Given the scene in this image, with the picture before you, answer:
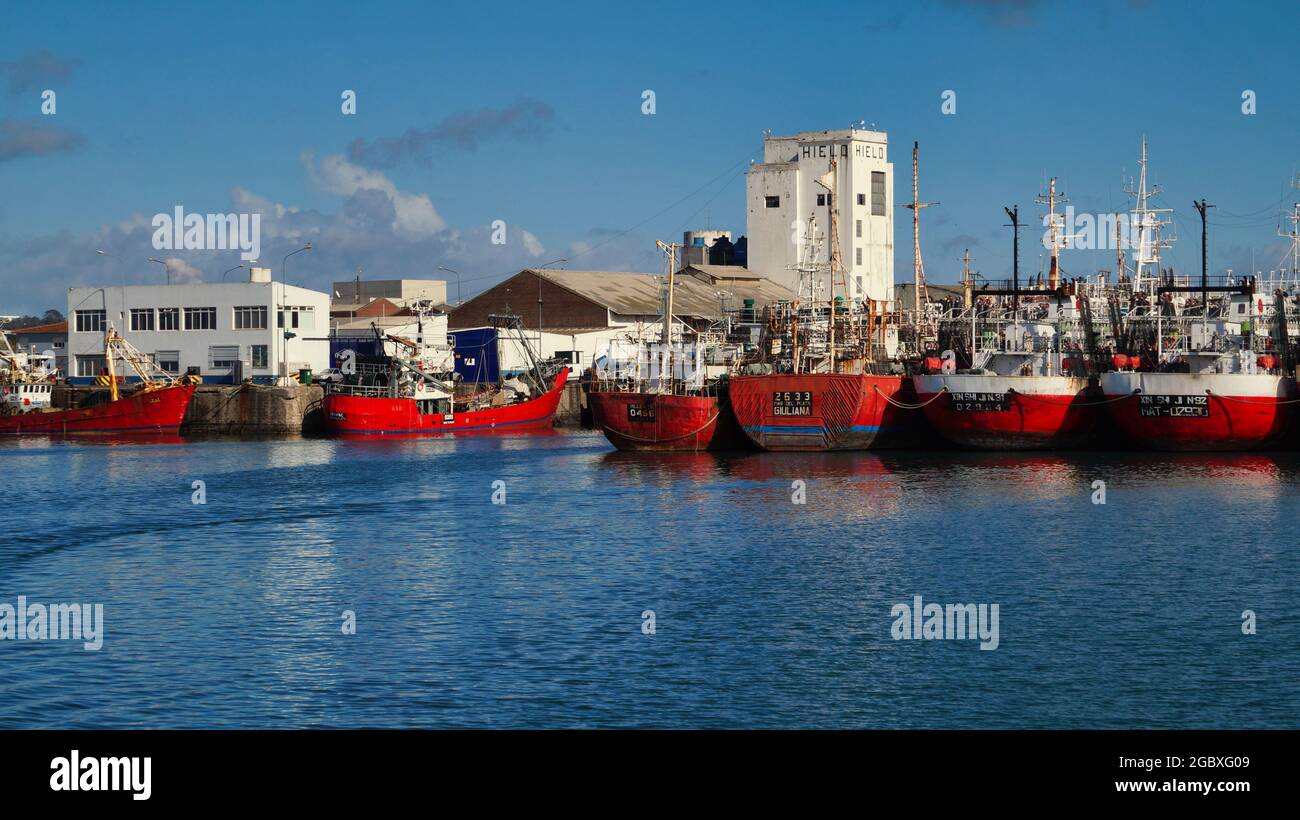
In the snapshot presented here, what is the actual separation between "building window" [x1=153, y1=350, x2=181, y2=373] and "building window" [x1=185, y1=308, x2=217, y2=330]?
6.73ft

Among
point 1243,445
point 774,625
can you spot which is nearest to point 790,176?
point 1243,445

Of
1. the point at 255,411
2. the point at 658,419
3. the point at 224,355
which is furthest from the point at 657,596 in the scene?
the point at 224,355

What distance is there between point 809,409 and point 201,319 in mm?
52168

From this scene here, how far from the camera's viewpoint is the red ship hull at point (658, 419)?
66.9m

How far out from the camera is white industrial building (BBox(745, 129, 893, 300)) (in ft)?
409

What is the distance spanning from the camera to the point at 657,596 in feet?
103

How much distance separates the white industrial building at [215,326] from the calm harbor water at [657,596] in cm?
4319

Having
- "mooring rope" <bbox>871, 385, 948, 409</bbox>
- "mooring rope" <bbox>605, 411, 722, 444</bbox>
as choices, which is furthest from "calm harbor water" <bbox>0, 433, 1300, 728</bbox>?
"mooring rope" <bbox>605, 411, 722, 444</bbox>

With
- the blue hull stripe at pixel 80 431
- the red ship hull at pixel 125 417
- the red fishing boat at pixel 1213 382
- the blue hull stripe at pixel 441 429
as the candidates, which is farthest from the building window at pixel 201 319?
the red fishing boat at pixel 1213 382

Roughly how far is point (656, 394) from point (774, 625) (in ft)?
127

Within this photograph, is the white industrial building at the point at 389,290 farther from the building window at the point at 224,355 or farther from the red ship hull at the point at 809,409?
the red ship hull at the point at 809,409

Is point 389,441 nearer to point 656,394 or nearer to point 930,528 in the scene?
point 656,394
